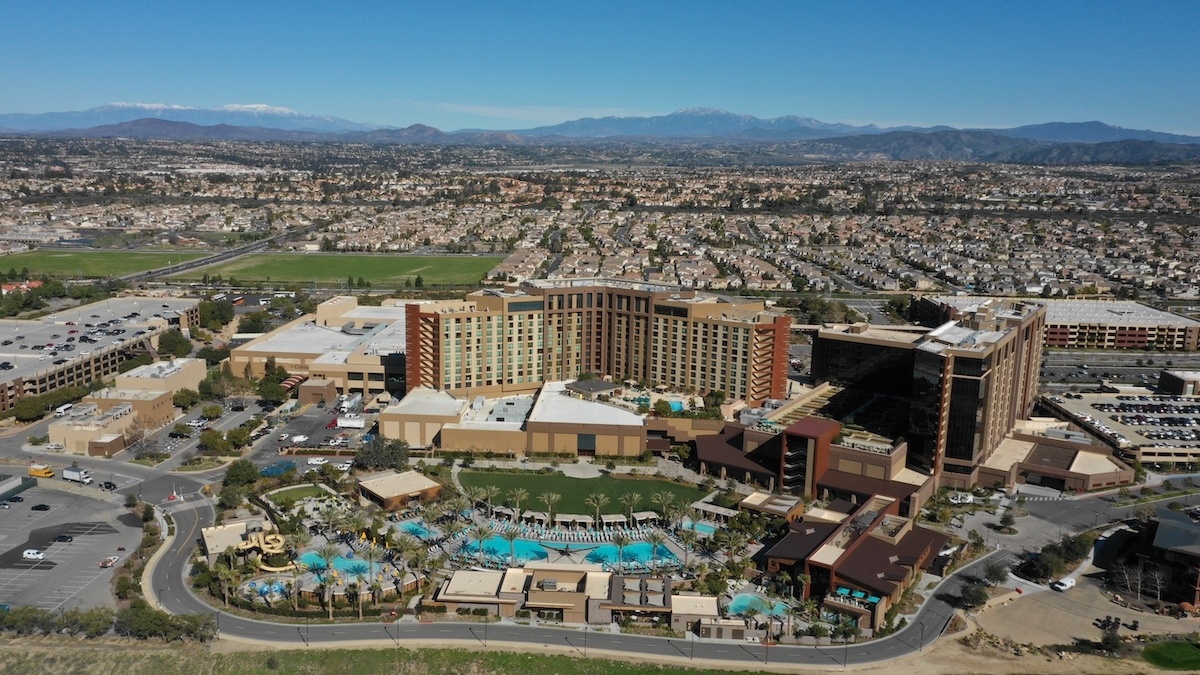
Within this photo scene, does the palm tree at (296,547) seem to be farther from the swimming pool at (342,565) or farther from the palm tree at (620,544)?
the palm tree at (620,544)

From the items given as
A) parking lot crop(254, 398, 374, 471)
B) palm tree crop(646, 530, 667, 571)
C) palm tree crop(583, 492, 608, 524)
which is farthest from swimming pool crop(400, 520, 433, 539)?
parking lot crop(254, 398, 374, 471)

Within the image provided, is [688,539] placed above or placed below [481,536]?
below

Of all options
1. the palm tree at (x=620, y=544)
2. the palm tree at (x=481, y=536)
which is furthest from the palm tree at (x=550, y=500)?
the palm tree at (x=620, y=544)

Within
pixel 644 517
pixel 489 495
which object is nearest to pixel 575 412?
pixel 489 495

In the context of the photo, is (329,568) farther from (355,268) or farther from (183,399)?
(355,268)

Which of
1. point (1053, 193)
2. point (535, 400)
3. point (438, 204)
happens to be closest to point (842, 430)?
point (535, 400)

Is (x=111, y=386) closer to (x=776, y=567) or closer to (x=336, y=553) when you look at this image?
(x=336, y=553)
